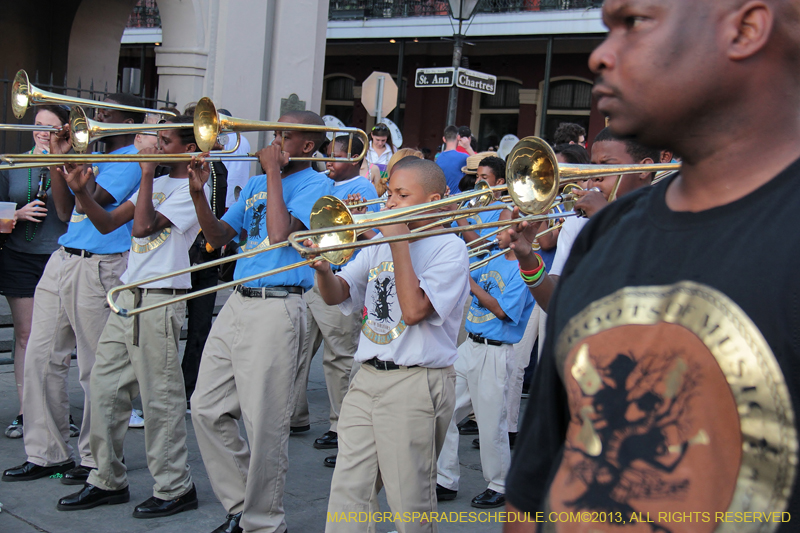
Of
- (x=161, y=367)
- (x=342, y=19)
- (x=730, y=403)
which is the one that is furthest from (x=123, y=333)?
(x=342, y=19)

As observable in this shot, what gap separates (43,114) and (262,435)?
2.62 m

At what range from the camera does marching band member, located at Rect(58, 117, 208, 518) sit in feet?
14.1

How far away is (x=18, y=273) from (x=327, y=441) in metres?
2.36

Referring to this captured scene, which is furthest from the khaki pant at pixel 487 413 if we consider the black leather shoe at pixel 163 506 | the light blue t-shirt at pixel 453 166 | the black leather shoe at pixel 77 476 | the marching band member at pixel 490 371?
the light blue t-shirt at pixel 453 166

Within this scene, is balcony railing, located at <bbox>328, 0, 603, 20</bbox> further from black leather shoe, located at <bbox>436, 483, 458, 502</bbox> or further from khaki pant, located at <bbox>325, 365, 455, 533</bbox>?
khaki pant, located at <bbox>325, 365, 455, 533</bbox>

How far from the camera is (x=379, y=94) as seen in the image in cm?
1066

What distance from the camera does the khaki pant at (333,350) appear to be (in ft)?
19.1

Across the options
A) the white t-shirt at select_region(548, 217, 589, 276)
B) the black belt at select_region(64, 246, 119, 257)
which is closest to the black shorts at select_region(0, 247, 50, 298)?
the black belt at select_region(64, 246, 119, 257)

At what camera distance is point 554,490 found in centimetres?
141

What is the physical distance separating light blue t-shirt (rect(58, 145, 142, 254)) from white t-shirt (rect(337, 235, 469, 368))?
197 cm

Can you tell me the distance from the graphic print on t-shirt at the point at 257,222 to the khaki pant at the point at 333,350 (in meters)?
1.56

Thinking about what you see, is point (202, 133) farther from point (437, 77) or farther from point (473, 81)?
point (473, 81)

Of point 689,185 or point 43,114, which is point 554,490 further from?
point 43,114

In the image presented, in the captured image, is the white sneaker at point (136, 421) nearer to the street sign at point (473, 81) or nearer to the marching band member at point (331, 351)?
the marching band member at point (331, 351)
